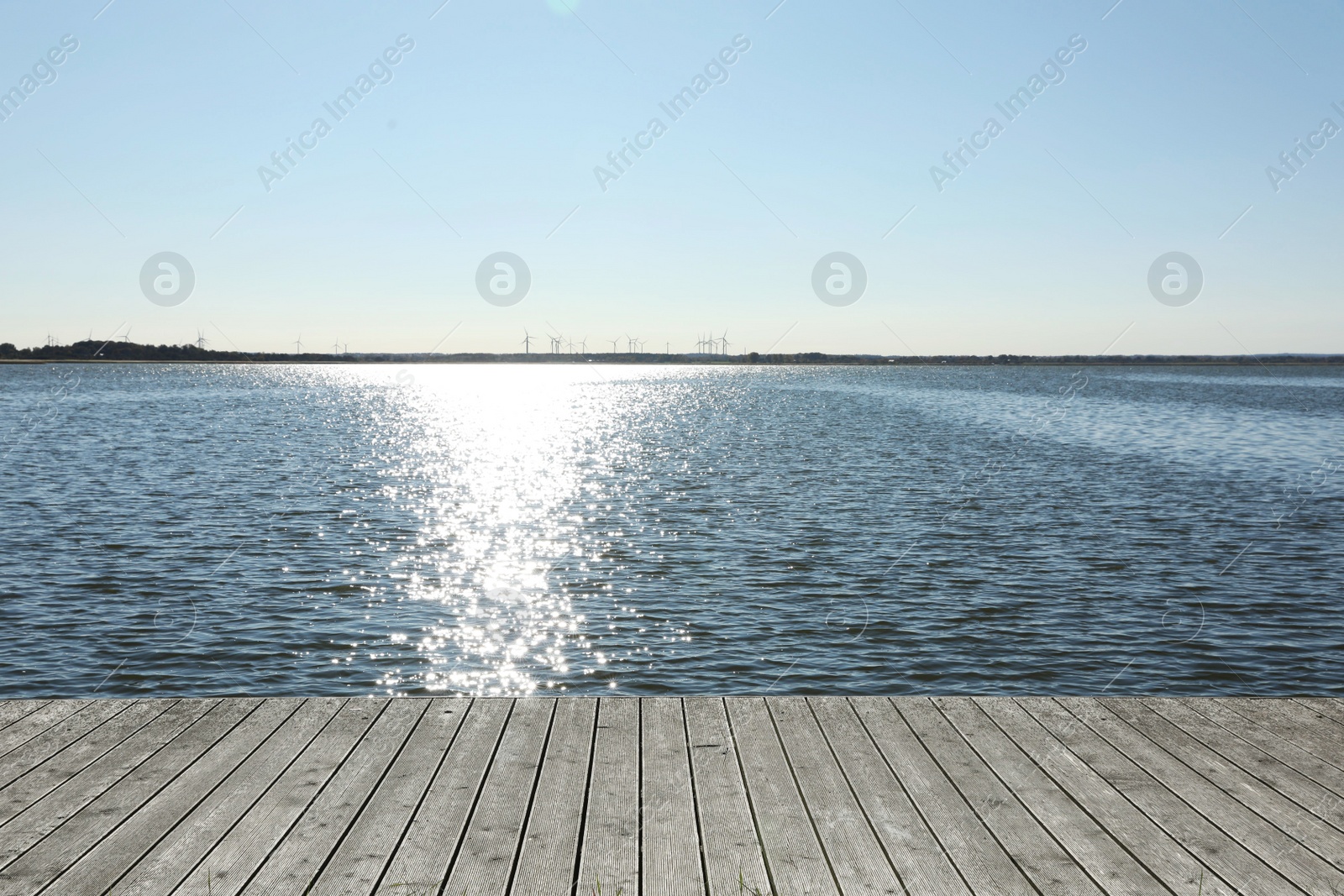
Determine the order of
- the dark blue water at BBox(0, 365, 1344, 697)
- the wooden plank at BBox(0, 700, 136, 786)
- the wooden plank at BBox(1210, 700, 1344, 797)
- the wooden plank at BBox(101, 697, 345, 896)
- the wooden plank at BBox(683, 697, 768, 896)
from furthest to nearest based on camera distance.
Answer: the dark blue water at BBox(0, 365, 1344, 697), the wooden plank at BBox(1210, 700, 1344, 797), the wooden plank at BBox(0, 700, 136, 786), the wooden plank at BBox(683, 697, 768, 896), the wooden plank at BBox(101, 697, 345, 896)

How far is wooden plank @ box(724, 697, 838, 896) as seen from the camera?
4379 millimetres

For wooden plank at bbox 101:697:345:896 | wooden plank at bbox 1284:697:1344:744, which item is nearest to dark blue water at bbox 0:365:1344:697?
wooden plank at bbox 1284:697:1344:744

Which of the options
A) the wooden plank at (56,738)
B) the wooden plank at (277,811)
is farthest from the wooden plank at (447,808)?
the wooden plank at (56,738)

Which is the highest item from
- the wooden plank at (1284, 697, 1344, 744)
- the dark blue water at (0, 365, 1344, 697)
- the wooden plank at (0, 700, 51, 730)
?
the wooden plank at (1284, 697, 1344, 744)

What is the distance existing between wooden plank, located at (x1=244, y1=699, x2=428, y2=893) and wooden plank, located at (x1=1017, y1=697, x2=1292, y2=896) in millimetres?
4179

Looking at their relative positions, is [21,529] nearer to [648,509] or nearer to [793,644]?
[648,509]

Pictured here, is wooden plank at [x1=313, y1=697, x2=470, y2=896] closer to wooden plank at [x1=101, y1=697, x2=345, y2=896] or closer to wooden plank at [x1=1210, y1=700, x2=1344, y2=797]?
wooden plank at [x1=101, y1=697, x2=345, y2=896]

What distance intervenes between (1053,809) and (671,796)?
6.73ft

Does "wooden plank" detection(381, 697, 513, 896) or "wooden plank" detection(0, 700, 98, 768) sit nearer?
"wooden plank" detection(381, 697, 513, 896)

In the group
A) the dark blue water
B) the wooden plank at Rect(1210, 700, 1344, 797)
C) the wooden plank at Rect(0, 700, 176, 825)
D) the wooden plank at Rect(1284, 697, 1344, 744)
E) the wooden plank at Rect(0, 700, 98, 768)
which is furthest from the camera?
the dark blue water

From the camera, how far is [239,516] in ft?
73.6

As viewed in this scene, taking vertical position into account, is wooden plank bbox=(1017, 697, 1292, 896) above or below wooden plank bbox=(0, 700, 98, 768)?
above

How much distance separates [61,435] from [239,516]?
30567 mm

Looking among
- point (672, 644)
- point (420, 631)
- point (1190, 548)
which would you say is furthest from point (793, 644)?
point (1190, 548)
